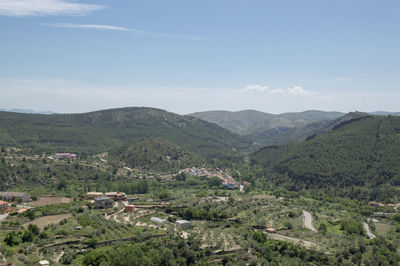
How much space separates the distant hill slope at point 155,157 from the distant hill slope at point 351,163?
3117cm

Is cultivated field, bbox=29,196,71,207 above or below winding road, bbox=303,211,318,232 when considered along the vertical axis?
above

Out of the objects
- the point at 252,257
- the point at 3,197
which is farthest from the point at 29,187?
the point at 252,257

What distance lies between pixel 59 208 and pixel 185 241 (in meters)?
→ 24.8

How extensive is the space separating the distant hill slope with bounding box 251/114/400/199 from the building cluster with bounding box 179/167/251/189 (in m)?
14.6

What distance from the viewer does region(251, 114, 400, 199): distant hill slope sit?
10046 centimetres

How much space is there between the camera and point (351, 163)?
112000 mm

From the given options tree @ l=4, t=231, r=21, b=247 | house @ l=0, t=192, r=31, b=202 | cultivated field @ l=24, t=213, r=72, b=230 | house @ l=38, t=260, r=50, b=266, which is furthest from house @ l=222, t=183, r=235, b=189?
house @ l=38, t=260, r=50, b=266

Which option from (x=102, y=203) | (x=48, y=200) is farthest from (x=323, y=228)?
(x=48, y=200)

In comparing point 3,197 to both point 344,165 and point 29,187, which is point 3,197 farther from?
point 344,165

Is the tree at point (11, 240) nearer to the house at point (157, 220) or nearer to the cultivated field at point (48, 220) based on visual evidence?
the cultivated field at point (48, 220)

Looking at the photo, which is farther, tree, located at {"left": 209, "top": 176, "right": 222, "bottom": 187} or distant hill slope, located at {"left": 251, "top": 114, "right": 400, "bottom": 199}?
tree, located at {"left": 209, "top": 176, "right": 222, "bottom": 187}

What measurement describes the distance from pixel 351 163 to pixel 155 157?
66804 millimetres

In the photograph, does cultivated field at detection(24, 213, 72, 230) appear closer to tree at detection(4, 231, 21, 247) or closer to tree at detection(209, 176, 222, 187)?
tree at detection(4, 231, 21, 247)

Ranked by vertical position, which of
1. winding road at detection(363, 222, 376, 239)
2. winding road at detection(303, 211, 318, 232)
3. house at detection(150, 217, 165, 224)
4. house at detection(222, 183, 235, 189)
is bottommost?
house at detection(222, 183, 235, 189)
